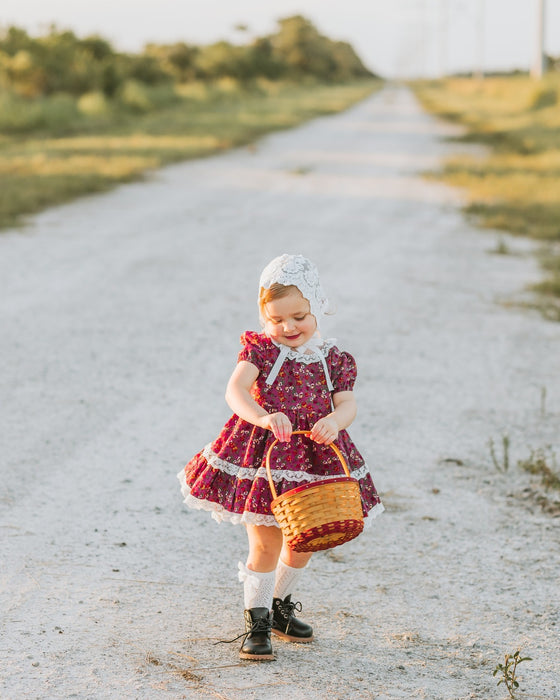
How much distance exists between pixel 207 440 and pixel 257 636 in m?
1.87

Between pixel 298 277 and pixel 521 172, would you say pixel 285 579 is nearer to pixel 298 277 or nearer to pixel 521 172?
pixel 298 277

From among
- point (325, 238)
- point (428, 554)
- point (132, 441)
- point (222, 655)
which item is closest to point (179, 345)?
point (132, 441)

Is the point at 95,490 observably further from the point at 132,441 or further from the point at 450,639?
the point at 450,639

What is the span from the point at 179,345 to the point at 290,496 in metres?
3.69

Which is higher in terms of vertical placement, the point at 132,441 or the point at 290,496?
the point at 290,496

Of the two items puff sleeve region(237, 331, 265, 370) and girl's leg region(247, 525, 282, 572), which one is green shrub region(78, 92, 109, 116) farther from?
girl's leg region(247, 525, 282, 572)

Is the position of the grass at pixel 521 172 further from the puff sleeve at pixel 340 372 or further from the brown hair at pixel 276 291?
the brown hair at pixel 276 291

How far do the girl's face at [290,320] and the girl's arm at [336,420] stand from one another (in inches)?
8.3

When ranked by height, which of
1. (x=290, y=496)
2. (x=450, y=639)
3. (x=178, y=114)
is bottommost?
(x=450, y=639)

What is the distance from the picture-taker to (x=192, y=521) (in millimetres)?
3926

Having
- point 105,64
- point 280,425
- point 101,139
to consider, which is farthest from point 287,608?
point 105,64

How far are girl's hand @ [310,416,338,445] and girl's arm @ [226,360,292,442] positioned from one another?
78 millimetres

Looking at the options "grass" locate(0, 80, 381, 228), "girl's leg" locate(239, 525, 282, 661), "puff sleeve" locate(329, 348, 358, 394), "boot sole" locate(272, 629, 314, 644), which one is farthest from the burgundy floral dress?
"grass" locate(0, 80, 381, 228)

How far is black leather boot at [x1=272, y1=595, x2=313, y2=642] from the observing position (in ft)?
10.1
